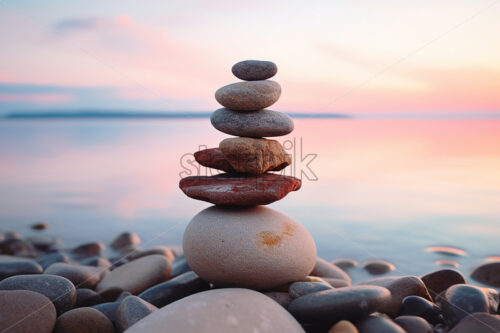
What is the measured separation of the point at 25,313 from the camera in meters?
3.59

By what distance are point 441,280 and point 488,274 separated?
174 centimetres

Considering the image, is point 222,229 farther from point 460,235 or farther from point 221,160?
point 460,235

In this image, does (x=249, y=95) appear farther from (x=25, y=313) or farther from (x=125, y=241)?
(x=125, y=241)

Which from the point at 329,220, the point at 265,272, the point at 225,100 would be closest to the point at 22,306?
the point at 265,272

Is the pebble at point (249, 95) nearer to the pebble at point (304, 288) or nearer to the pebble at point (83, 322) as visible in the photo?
the pebble at point (304, 288)

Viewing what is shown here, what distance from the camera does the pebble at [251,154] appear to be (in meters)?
4.29

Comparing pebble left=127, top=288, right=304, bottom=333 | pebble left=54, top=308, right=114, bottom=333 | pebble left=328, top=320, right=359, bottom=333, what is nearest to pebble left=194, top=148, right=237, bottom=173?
pebble left=127, top=288, right=304, bottom=333

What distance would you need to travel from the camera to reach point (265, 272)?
405cm

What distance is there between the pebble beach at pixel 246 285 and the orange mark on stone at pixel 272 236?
11 mm

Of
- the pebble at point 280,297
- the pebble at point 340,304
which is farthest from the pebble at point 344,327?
the pebble at point 280,297

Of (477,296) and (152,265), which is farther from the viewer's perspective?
(152,265)

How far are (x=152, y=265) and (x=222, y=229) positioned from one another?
187 cm

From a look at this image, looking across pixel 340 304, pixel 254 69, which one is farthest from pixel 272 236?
pixel 254 69

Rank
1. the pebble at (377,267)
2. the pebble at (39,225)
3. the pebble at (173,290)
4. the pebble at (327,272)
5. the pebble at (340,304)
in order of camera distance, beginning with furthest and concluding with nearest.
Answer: the pebble at (39,225)
the pebble at (377,267)
the pebble at (327,272)
the pebble at (173,290)
the pebble at (340,304)
